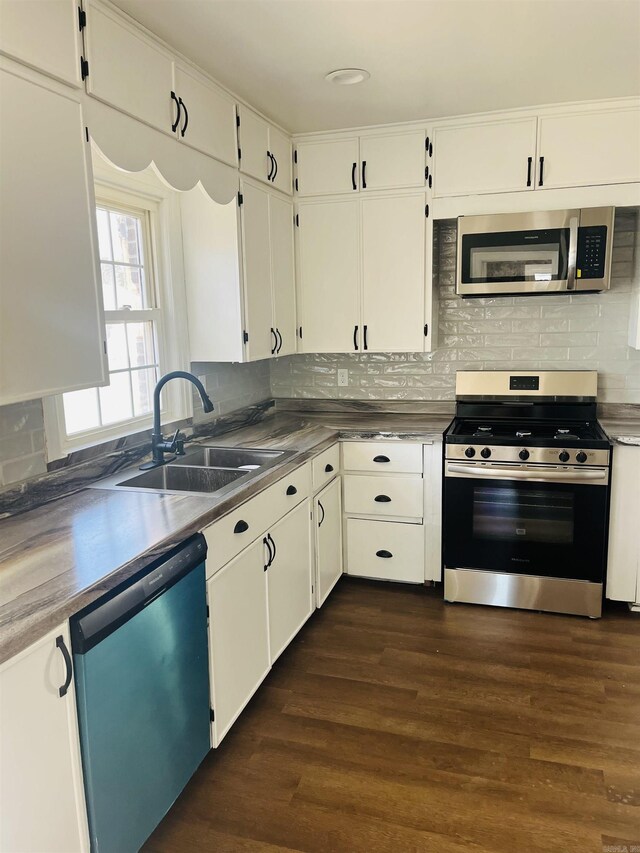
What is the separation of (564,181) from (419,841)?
114 inches

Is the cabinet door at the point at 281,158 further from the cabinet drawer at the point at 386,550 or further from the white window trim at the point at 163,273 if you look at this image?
the cabinet drawer at the point at 386,550

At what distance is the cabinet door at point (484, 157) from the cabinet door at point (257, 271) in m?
0.94

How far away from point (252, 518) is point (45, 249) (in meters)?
1.11

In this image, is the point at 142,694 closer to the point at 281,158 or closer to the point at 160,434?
the point at 160,434

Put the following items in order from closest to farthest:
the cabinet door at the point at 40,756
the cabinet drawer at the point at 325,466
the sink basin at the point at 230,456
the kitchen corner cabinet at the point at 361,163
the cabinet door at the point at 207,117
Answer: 1. the cabinet door at the point at 40,756
2. the cabinet door at the point at 207,117
3. the sink basin at the point at 230,456
4. the cabinet drawer at the point at 325,466
5. the kitchen corner cabinet at the point at 361,163

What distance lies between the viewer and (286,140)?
3.39 m

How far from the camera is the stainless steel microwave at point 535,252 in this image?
10.2 ft

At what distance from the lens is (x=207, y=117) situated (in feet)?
8.32

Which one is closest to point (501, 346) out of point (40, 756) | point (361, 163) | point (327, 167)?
point (361, 163)

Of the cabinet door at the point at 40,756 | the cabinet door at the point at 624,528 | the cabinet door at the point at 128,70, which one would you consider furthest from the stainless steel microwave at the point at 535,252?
the cabinet door at the point at 40,756

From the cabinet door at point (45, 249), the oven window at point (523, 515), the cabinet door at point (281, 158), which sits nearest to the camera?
the cabinet door at point (45, 249)

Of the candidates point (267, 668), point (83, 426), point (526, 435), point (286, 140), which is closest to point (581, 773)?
point (267, 668)

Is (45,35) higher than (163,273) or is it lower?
higher

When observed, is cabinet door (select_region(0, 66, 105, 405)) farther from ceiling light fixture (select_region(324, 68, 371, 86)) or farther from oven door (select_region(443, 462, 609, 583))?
oven door (select_region(443, 462, 609, 583))
